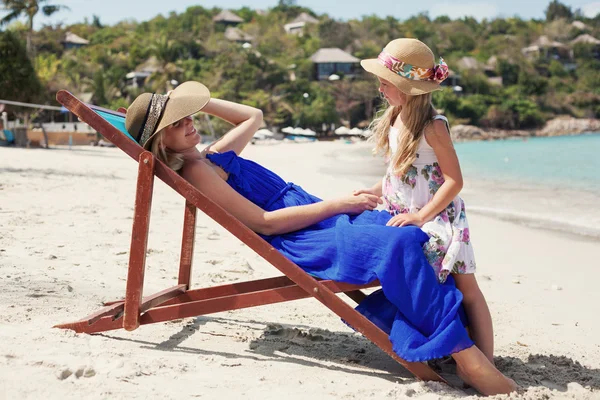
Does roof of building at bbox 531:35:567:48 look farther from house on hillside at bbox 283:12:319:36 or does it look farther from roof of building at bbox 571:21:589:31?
house on hillside at bbox 283:12:319:36

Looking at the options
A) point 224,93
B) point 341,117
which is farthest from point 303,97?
point 224,93

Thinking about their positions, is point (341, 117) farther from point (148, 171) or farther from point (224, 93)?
point (148, 171)

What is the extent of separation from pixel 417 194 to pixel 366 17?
384 ft

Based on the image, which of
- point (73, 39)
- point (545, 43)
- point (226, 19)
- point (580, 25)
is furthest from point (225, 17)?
point (580, 25)

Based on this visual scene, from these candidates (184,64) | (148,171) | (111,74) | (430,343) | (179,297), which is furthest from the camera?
(184,64)

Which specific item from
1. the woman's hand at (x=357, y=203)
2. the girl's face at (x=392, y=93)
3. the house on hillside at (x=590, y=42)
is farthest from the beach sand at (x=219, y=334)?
the house on hillside at (x=590, y=42)

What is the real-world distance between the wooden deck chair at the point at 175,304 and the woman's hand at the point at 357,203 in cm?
38

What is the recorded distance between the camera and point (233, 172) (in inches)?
126

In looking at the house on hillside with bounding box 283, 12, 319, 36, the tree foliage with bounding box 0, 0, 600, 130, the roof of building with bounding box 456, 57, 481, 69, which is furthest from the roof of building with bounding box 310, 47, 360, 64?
the house on hillside with bounding box 283, 12, 319, 36

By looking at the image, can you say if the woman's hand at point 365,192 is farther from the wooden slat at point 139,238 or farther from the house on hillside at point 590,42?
the house on hillside at point 590,42

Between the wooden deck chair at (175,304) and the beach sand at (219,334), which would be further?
Result: the wooden deck chair at (175,304)

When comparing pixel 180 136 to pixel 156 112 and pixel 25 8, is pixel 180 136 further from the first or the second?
pixel 25 8

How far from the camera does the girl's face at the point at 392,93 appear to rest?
10.1 ft

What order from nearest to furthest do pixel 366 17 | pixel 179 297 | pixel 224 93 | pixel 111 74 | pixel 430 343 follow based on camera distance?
pixel 430 343 → pixel 179 297 → pixel 111 74 → pixel 224 93 → pixel 366 17
